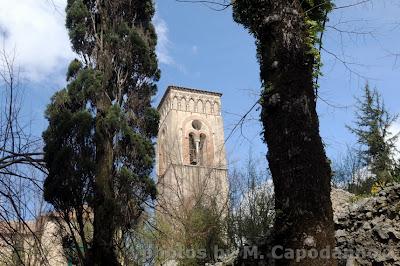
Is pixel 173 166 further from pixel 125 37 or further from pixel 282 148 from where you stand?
pixel 282 148

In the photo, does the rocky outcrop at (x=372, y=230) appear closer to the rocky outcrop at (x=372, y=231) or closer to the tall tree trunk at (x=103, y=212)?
the rocky outcrop at (x=372, y=231)

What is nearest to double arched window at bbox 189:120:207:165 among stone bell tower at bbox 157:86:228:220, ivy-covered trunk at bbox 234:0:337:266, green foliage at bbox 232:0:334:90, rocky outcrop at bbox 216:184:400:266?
stone bell tower at bbox 157:86:228:220

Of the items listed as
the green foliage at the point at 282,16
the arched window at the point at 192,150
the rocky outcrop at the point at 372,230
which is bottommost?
the rocky outcrop at the point at 372,230

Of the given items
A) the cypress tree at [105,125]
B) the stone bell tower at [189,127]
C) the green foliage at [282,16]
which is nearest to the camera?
the green foliage at [282,16]

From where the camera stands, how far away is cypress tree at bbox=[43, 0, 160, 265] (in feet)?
26.6

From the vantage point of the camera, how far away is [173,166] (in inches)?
1143

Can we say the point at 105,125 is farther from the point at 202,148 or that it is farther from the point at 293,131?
the point at 202,148

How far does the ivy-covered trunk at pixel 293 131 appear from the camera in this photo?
8.71ft

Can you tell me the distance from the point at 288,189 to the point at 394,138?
22.1 meters

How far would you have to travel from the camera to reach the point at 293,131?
2.90m

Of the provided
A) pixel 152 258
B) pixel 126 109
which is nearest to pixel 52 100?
pixel 126 109

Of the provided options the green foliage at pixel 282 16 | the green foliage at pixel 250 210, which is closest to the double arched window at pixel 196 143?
the green foliage at pixel 250 210

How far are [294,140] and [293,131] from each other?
6 cm

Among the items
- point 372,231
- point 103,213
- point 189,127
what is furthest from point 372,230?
point 189,127
